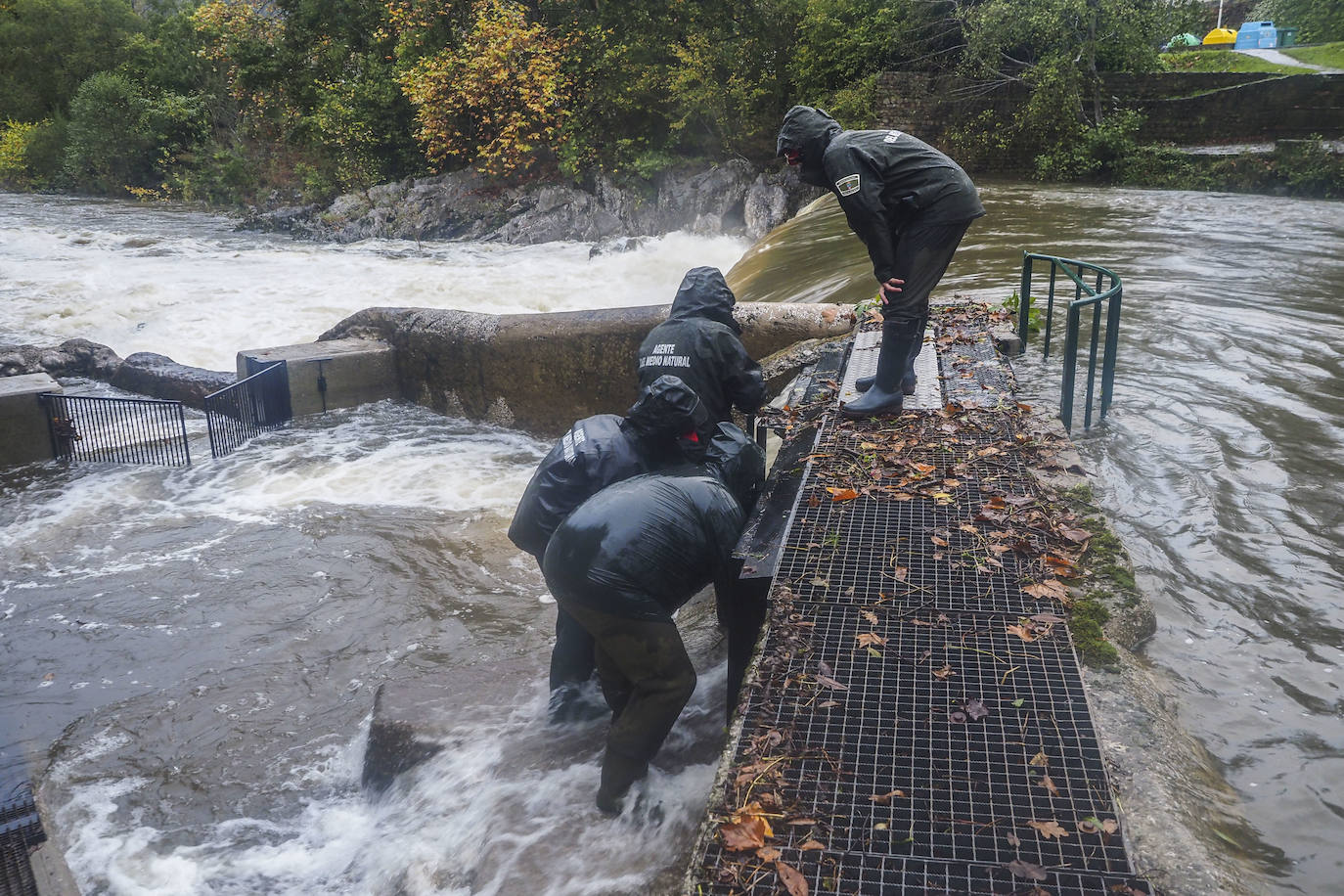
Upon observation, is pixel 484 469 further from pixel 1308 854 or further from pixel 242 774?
pixel 1308 854

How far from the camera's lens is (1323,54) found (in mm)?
28141

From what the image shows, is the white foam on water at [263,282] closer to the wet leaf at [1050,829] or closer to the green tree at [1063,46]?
the green tree at [1063,46]

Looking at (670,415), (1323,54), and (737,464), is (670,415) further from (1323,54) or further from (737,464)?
(1323,54)

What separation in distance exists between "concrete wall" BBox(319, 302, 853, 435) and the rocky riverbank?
10481 mm

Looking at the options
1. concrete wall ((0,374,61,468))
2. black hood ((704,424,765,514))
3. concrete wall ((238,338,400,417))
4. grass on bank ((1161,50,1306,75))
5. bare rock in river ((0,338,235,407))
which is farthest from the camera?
grass on bank ((1161,50,1306,75))

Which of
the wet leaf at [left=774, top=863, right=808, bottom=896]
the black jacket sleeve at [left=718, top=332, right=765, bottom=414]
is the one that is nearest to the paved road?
the black jacket sleeve at [left=718, top=332, right=765, bottom=414]

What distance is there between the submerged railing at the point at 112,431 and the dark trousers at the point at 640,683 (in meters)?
7.13

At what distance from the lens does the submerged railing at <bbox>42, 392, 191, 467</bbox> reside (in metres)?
9.64

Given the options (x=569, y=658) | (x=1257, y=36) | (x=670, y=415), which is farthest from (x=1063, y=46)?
(x=1257, y=36)

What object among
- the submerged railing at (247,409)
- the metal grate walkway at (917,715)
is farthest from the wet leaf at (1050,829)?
the submerged railing at (247,409)

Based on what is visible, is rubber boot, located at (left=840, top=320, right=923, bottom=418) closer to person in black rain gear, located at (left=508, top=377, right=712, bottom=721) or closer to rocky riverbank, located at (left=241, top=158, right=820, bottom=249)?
person in black rain gear, located at (left=508, top=377, right=712, bottom=721)

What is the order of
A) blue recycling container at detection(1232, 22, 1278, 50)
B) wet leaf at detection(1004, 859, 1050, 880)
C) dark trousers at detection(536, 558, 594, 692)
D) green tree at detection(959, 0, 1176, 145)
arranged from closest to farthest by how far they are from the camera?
wet leaf at detection(1004, 859, 1050, 880)
dark trousers at detection(536, 558, 594, 692)
green tree at detection(959, 0, 1176, 145)
blue recycling container at detection(1232, 22, 1278, 50)

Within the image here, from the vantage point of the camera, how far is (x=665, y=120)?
24734 millimetres

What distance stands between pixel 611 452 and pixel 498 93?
893 inches
